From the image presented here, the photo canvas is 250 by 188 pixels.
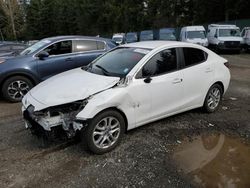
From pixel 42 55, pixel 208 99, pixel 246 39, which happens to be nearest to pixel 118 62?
pixel 208 99

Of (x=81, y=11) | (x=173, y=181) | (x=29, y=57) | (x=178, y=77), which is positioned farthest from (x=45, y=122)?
(x=81, y=11)

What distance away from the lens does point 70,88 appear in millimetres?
4359

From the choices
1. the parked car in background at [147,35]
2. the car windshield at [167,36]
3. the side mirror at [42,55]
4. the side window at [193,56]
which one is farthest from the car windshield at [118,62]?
the parked car in background at [147,35]

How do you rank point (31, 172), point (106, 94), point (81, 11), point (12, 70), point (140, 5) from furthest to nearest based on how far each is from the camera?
point (81, 11) → point (140, 5) → point (12, 70) → point (106, 94) → point (31, 172)

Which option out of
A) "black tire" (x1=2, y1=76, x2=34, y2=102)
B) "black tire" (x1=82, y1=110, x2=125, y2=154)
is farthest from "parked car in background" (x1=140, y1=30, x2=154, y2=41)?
"black tire" (x1=82, y1=110, x2=125, y2=154)

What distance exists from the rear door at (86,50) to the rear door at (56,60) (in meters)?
0.17

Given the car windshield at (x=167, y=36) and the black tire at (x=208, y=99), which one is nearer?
the black tire at (x=208, y=99)

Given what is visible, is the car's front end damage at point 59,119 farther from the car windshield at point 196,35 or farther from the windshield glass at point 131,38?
the windshield glass at point 131,38

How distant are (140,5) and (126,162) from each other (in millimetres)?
49789

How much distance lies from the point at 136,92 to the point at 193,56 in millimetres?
1710

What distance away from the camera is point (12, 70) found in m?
7.08

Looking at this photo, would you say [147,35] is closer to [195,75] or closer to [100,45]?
[100,45]

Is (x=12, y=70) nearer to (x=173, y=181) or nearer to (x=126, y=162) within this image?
(x=126, y=162)

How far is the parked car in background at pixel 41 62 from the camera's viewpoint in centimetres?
716
